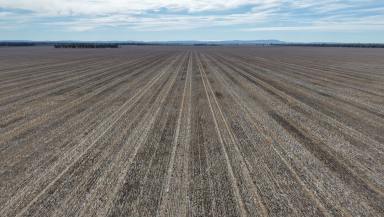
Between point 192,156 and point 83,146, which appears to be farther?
point 83,146

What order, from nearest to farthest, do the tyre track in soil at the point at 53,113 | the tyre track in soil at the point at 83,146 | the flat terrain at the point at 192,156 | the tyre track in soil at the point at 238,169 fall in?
the tyre track in soil at the point at 238,169
the flat terrain at the point at 192,156
the tyre track in soil at the point at 83,146
the tyre track in soil at the point at 53,113

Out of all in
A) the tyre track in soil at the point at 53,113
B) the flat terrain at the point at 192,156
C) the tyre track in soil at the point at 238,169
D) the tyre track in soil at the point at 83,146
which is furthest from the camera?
the tyre track in soil at the point at 53,113

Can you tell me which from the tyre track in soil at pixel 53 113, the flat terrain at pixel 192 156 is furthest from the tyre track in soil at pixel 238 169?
the tyre track in soil at pixel 53 113

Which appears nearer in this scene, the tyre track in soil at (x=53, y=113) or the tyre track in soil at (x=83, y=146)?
the tyre track in soil at (x=83, y=146)

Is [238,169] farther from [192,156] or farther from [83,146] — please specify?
[83,146]

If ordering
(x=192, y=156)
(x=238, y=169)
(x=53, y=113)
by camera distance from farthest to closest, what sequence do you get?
(x=53, y=113), (x=192, y=156), (x=238, y=169)

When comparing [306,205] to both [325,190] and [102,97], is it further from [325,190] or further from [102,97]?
[102,97]

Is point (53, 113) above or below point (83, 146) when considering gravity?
below

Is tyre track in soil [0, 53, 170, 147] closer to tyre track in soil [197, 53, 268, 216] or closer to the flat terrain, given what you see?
the flat terrain

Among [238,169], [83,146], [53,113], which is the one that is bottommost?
[53,113]

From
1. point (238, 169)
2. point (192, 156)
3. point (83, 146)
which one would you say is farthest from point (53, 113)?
point (238, 169)

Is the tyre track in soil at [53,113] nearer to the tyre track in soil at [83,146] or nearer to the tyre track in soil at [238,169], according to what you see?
the tyre track in soil at [83,146]
